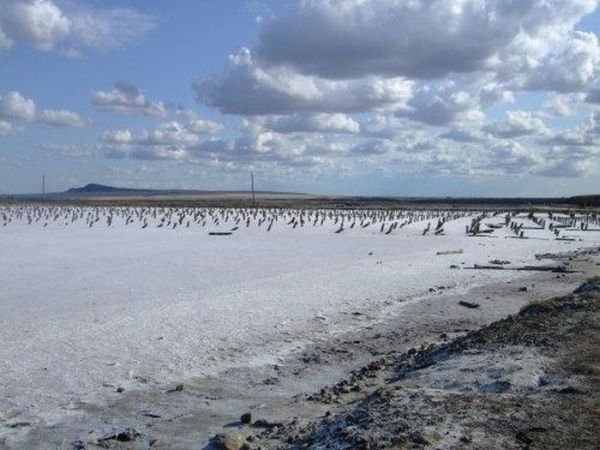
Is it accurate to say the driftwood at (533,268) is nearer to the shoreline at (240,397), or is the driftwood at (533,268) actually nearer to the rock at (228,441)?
Result: the shoreline at (240,397)

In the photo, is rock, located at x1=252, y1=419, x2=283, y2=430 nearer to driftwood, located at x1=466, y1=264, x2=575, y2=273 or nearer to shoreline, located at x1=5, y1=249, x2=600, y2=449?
shoreline, located at x1=5, y1=249, x2=600, y2=449

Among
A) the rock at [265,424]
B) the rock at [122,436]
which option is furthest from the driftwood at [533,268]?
the rock at [122,436]

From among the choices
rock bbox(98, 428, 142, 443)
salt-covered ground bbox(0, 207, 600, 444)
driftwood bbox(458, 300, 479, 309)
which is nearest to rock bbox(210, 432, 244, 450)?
rock bbox(98, 428, 142, 443)

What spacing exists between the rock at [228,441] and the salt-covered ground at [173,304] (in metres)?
1.89

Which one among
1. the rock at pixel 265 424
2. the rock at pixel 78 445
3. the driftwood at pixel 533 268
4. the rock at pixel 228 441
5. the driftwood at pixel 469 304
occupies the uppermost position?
the driftwood at pixel 533 268

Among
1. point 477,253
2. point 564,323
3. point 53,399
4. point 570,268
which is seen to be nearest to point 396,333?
point 564,323

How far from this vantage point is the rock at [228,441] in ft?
20.9

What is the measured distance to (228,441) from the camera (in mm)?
6426

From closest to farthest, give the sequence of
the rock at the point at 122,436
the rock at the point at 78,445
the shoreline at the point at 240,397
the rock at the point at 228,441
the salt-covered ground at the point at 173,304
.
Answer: the rock at the point at 228,441 < the rock at the point at 78,445 < the rock at the point at 122,436 < the shoreline at the point at 240,397 < the salt-covered ground at the point at 173,304

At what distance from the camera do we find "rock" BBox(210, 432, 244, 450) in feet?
20.9

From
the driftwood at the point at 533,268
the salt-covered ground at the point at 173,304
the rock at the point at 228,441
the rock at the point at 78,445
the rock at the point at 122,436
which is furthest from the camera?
the driftwood at the point at 533,268

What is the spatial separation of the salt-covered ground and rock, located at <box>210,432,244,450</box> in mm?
1893

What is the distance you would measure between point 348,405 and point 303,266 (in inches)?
559

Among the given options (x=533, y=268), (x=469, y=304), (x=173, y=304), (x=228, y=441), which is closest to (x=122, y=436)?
(x=228, y=441)
